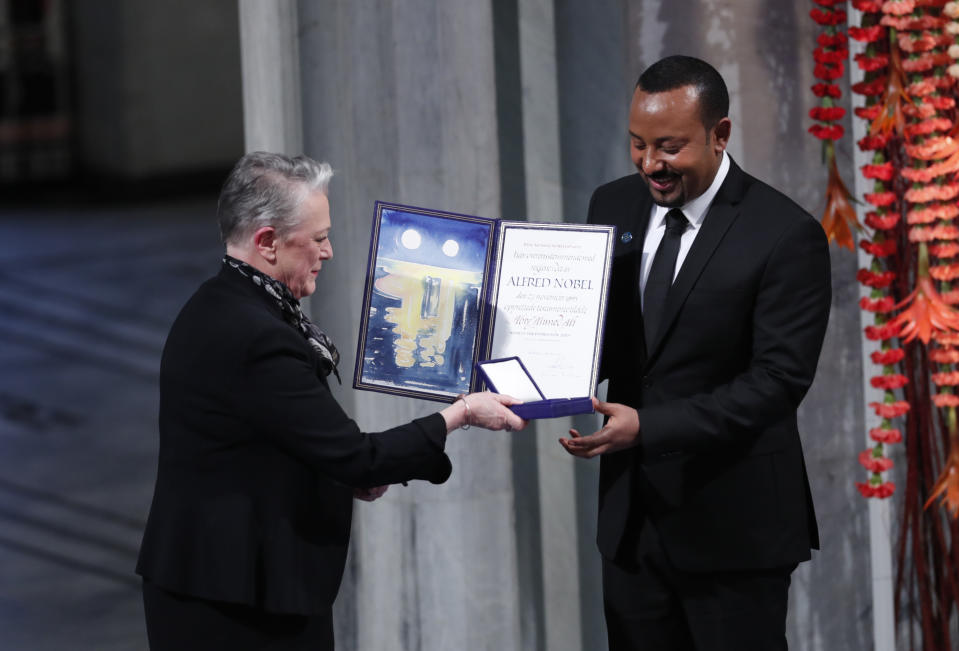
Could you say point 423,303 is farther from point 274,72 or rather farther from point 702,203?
point 274,72

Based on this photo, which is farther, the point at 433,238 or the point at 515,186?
the point at 515,186

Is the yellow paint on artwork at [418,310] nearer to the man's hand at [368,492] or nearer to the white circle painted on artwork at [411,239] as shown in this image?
the white circle painted on artwork at [411,239]

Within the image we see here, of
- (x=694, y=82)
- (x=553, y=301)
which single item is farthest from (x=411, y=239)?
(x=694, y=82)

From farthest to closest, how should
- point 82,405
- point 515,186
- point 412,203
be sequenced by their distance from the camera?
point 82,405, point 515,186, point 412,203

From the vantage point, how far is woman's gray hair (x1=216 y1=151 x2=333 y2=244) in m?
2.50

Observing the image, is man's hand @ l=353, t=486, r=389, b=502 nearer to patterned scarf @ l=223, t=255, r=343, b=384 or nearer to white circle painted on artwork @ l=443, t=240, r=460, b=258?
patterned scarf @ l=223, t=255, r=343, b=384

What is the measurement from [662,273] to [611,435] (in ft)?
1.15

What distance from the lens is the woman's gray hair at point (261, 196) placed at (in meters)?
2.50

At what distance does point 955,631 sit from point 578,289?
5.70 ft

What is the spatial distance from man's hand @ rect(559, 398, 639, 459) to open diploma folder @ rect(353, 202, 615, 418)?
0.67ft

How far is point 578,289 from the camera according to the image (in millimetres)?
2756

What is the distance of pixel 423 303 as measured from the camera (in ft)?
9.25

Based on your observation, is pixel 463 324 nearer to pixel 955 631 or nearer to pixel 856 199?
pixel 856 199

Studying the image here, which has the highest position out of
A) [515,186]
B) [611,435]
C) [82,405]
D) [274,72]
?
[274,72]
